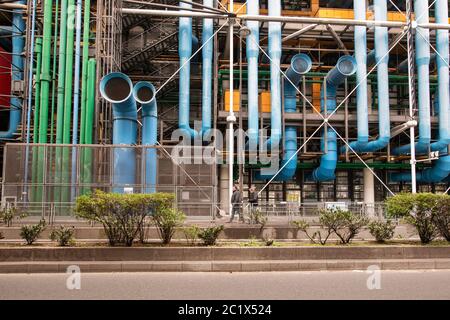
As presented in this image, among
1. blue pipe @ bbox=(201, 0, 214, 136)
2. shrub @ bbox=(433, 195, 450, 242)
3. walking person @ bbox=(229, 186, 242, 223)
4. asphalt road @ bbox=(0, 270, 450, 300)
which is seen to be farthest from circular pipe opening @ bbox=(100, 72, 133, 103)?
shrub @ bbox=(433, 195, 450, 242)

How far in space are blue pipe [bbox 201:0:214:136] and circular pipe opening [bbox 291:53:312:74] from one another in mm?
4457

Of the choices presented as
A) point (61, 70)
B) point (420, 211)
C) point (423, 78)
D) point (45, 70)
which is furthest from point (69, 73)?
point (423, 78)

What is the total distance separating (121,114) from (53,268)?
395 inches

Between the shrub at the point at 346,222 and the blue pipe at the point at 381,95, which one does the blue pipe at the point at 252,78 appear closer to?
the blue pipe at the point at 381,95

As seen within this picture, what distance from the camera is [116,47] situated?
2270cm

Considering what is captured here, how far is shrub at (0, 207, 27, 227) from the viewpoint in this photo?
12.6 meters

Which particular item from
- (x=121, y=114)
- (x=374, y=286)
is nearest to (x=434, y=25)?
(x=121, y=114)

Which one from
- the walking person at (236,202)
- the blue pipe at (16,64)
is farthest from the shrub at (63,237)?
the blue pipe at (16,64)

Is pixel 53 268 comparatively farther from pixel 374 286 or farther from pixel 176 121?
pixel 176 121

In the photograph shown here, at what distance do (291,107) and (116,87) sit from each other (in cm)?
983

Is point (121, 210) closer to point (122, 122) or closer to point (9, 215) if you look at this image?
point (9, 215)

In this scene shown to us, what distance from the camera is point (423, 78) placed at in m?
22.9

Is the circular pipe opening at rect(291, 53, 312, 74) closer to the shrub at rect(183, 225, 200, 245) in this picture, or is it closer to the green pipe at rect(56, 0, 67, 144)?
the green pipe at rect(56, 0, 67, 144)

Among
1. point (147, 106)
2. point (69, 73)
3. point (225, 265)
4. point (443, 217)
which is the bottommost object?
point (225, 265)
